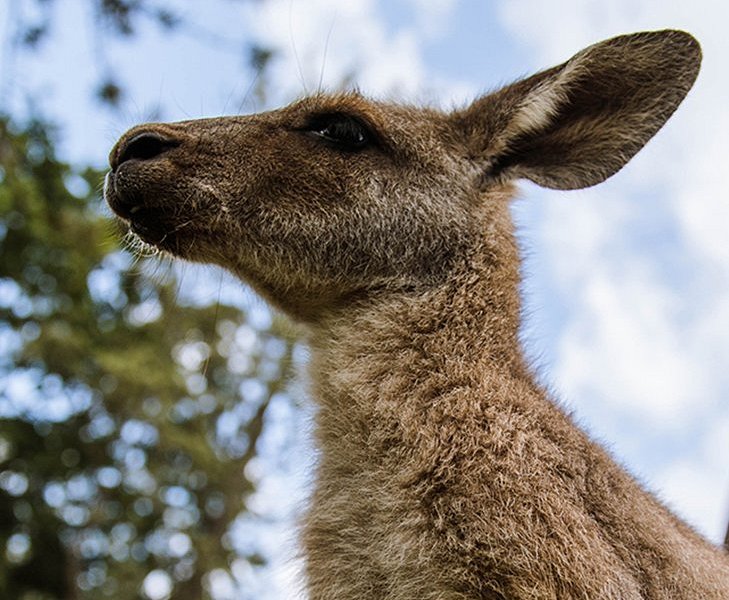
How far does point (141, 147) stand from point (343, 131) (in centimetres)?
96

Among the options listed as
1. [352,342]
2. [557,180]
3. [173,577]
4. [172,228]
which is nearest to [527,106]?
[557,180]

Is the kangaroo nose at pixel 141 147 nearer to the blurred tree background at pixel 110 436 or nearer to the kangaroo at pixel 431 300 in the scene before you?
the kangaroo at pixel 431 300

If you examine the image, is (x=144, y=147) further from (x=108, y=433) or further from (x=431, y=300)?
(x=108, y=433)

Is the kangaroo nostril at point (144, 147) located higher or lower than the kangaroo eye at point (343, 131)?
lower

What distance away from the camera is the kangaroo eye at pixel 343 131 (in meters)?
4.23

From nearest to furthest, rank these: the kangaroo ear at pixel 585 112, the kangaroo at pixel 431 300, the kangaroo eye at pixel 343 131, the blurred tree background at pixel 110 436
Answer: the kangaroo at pixel 431 300 < the kangaroo ear at pixel 585 112 < the kangaroo eye at pixel 343 131 < the blurred tree background at pixel 110 436

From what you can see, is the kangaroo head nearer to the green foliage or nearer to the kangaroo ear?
the kangaroo ear

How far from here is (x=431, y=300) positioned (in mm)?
3787

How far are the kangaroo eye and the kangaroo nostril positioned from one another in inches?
28.0

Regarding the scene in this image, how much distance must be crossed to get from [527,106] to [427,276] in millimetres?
1011

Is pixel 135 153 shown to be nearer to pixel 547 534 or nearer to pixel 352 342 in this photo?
pixel 352 342

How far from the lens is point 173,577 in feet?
79.6

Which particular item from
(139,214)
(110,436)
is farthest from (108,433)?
(139,214)

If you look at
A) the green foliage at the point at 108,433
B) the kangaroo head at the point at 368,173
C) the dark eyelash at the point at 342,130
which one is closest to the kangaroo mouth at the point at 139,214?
the kangaroo head at the point at 368,173
